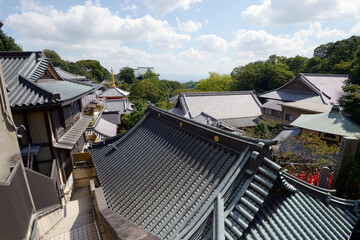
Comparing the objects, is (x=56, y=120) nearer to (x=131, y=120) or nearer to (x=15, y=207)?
(x=15, y=207)

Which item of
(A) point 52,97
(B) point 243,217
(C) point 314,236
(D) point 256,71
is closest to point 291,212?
(C) point 314,236

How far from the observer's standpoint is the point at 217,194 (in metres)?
4.04

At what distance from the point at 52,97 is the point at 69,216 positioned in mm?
6803

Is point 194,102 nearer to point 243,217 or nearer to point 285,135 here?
point 285,135

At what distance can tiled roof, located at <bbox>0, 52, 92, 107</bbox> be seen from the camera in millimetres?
Answer: 8188

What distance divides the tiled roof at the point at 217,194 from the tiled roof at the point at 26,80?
4.71m

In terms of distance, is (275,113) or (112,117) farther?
(275,113)

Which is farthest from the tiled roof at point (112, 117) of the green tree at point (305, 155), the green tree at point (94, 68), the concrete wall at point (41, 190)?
the green tree at point (94, 68)

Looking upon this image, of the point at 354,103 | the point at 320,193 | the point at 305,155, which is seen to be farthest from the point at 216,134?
the point at 354,103

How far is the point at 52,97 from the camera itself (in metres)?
8.30

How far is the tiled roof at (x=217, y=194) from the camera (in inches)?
151

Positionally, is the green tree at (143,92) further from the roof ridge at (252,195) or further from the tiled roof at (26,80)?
the roof ridge at (252,195)

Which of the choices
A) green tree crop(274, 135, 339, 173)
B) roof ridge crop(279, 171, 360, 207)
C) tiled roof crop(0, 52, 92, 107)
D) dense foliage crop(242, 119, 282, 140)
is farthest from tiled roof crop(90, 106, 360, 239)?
dense foliage crop(242, 119, 282, 140)

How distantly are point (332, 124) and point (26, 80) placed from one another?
835 inches
